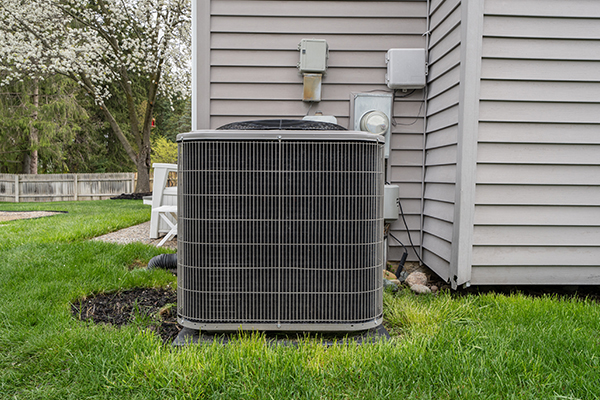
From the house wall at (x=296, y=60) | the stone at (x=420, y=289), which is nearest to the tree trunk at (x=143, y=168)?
the house wall at (x=296, y=60)

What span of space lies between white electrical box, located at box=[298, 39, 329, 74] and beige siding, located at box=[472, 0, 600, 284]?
A: 3.92ft

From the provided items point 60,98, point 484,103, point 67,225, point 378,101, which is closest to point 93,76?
point 60,98

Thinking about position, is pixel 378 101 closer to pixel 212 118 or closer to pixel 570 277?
pixel 212 118

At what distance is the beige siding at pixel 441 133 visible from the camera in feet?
8.63

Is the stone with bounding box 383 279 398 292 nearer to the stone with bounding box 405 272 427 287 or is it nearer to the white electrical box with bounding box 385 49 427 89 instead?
the stone with bounding box 405 272 427 287

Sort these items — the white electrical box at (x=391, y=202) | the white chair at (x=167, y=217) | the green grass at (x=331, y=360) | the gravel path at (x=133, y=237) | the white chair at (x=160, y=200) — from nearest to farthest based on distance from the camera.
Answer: the green grass at (x=331, y=360) → the white electrical box at (x=391, y=202) → the white chair at (x=167, y=217) → the gravel path at (x=133, y=237) → the white chair at (x=160, y=200)

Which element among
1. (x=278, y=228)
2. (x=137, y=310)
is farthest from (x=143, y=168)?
(x=278, y=228)

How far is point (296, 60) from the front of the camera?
10.5 ft

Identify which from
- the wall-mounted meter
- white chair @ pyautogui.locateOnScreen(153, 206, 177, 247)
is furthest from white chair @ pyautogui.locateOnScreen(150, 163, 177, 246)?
the wall-mounted meter

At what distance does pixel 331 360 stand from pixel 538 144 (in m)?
2.00

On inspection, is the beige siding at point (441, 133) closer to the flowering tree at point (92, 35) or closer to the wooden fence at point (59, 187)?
the flowering tree at point (92, 35)

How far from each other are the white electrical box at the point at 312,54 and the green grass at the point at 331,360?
6.46ft

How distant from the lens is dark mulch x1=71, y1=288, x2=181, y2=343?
6.36 ft

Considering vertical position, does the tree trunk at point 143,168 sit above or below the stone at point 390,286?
above
